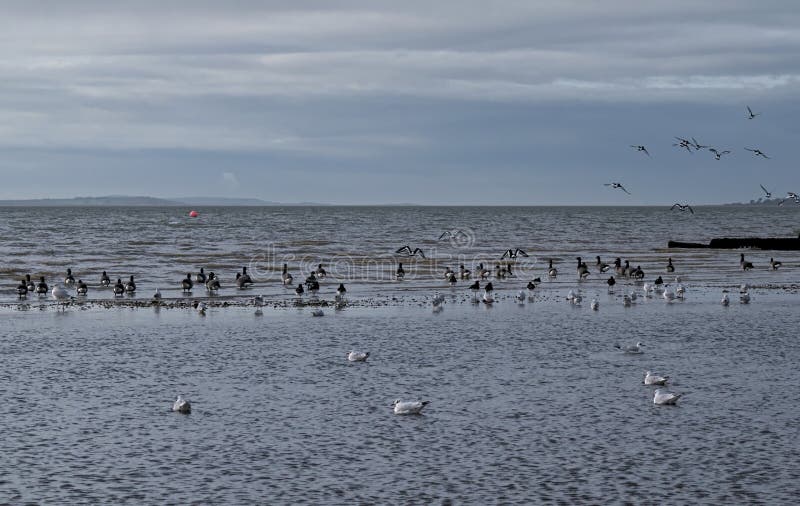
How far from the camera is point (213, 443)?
1675 cm

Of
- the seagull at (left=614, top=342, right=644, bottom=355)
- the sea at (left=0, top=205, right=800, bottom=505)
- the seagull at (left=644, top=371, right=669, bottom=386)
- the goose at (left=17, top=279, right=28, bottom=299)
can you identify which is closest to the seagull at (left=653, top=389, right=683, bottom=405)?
the sea at (left=0, top=205, right=800, bottom=505)

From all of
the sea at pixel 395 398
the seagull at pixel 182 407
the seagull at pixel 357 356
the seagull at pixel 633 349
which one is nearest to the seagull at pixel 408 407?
the sea at pixel 395 398

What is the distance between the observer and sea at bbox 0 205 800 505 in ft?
47.9

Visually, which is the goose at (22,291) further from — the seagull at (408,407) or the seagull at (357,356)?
the seagull at (408,407)

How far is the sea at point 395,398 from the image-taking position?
14594mm

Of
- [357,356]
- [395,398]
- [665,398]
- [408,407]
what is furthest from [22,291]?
[665,398]

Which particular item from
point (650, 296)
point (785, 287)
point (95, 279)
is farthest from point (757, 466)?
point (95, 279)

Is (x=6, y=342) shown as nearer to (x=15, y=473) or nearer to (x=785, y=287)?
(x=15, y=473)

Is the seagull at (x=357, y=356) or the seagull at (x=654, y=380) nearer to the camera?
the seagull at (x=654, y=380)

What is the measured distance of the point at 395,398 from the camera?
1994 centimetres

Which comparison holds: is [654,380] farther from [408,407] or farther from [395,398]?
[408,407]

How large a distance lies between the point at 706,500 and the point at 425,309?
2338cm

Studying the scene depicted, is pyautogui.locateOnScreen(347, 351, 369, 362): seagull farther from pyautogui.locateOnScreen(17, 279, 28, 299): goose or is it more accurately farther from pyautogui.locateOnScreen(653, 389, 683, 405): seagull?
pyautogui.locateOnScreen(17, 279, 28, 299): goose

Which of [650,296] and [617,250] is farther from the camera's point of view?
[617,250]
